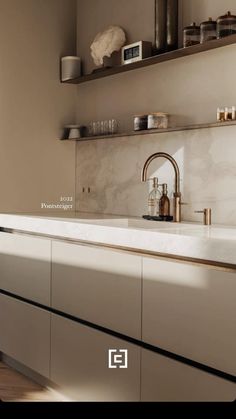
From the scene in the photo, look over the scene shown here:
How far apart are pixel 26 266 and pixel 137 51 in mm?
1297

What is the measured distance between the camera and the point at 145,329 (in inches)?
85.7

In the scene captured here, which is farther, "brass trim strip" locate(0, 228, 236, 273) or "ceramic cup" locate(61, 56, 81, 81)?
"ceramic cup" locate(61, 56, 81, 81)

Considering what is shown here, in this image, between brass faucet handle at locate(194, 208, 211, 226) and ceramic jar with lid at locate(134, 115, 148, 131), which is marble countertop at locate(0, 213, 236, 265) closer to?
brass faucet handle at locate(194, 208, 211, 226)

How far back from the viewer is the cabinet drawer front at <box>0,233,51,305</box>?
2914 mm

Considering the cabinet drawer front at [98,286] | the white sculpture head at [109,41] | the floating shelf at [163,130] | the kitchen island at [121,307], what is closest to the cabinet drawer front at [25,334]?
the kitchen island at [121,307]

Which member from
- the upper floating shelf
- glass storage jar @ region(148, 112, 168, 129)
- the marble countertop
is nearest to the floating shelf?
glass storage jar @ region(148, 112, 168, 129)

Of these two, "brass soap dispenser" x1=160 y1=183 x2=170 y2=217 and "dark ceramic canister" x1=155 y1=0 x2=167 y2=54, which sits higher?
"dark ceramic canister" x1=155 y1=0 x2=167 y2=54

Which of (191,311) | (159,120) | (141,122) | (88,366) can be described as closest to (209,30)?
(159,120)

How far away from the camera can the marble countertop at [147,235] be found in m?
1.87

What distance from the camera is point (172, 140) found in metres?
3.14

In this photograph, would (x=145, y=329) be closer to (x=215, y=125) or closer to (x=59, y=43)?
(x=215, y=125)

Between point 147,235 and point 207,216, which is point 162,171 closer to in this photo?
point 207,216

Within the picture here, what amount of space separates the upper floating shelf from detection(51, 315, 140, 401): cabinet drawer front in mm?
1404

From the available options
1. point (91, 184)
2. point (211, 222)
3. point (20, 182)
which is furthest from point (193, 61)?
point (20, 182)
